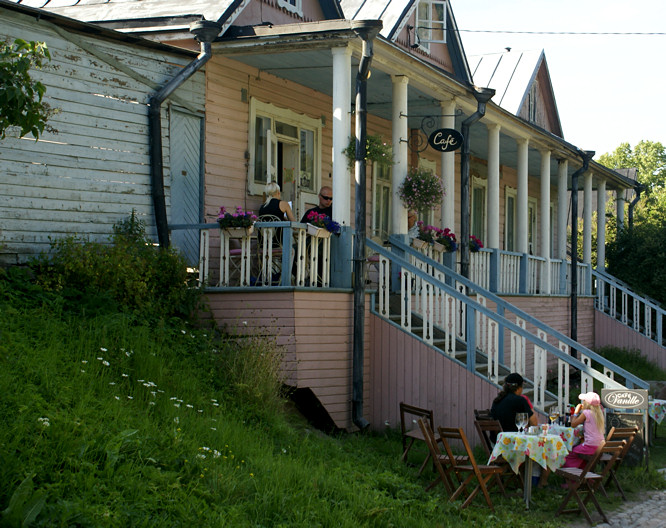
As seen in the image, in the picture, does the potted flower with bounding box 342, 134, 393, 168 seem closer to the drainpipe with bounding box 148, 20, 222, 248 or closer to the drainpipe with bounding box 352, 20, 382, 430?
the drainpipe with bounding box 352, 20, 382, 430

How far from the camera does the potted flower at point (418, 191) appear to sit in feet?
38.3

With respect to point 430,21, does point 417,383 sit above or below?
below

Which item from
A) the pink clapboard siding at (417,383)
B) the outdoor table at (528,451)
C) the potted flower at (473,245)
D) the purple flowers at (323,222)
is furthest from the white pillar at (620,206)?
the outdoor table at (528,451)

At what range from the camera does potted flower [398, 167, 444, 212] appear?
1168 centimetres

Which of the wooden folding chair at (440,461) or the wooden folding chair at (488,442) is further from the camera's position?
the wooden folding chair at (488,442)

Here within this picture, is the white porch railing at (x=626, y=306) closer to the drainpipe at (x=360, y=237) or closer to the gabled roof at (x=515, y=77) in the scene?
the gabled roof at (x=515, y=77)

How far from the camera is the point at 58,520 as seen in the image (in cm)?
470

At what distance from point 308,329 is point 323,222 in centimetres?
135

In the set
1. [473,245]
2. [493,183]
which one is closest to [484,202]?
[493,183]

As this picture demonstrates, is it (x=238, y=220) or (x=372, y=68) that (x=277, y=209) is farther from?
(x=372, y=68)

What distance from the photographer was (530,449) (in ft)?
25.0

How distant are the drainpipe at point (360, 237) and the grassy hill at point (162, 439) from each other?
58 centimetres

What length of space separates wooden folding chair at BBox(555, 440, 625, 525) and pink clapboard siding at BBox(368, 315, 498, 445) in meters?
1.96

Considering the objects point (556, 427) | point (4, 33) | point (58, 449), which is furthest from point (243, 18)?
point (58, 449)
